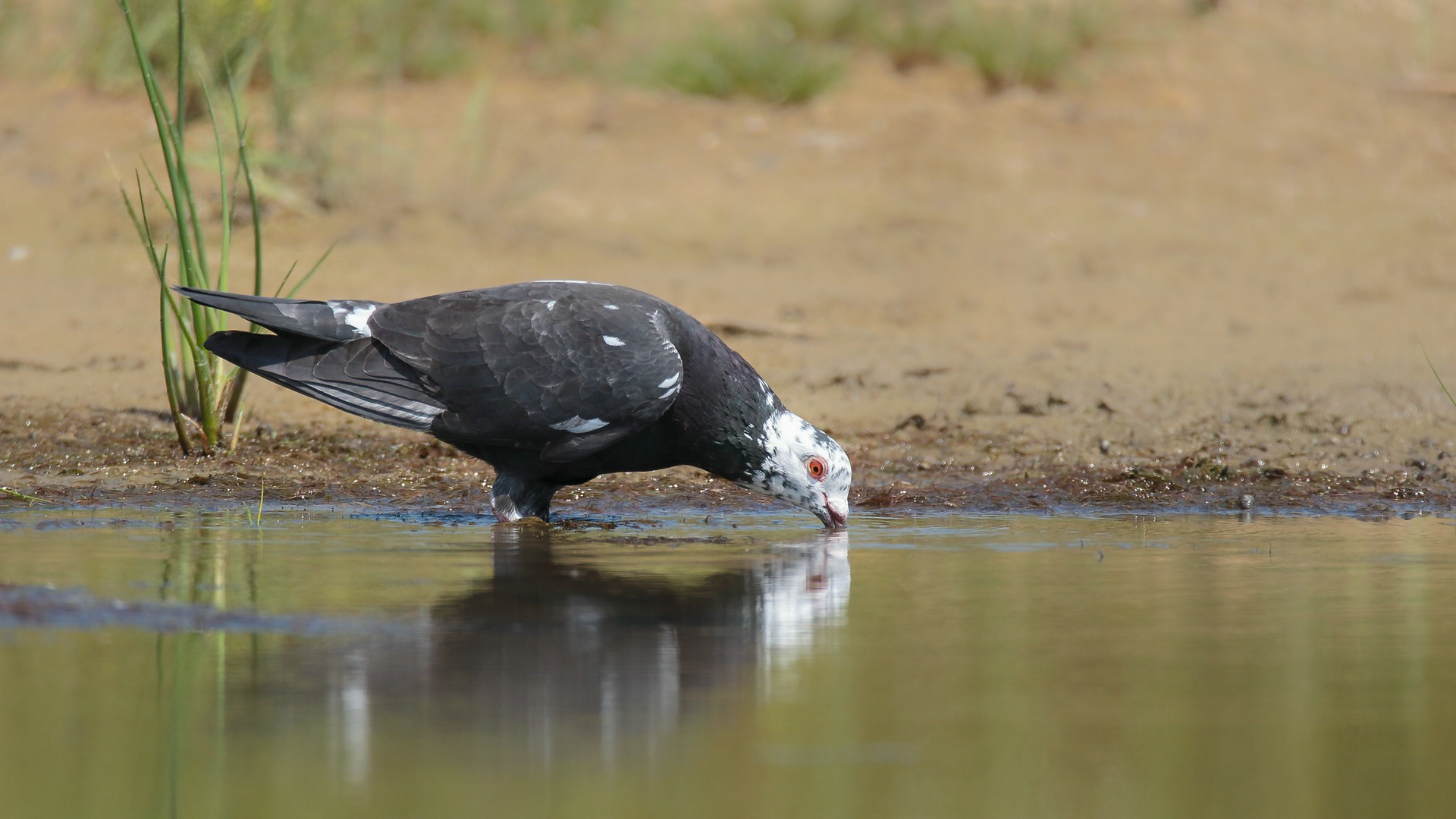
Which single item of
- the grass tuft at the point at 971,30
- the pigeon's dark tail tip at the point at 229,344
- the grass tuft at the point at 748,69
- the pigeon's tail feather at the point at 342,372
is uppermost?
the grass tuft at the point at 971,30

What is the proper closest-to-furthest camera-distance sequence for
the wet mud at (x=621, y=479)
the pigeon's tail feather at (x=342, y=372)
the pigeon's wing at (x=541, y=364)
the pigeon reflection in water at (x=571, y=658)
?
1. the pigeon reflection in water at (x=571, y=658)
2. the pigeon's wing at (x=541, y=364)
3. the pigeon's tail feather at (x=342, y=372)
4. the wet mud at (x=621, y=479)

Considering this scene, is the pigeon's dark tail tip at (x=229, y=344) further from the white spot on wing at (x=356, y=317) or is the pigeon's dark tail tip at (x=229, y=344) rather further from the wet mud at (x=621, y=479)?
the wet mud at (x=621, y=479)

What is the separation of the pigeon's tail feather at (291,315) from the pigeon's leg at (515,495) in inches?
27.3

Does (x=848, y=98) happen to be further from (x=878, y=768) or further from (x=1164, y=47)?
(x=878, y=768)

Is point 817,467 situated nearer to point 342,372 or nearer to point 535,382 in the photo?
point 535,382

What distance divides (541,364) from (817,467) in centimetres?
100

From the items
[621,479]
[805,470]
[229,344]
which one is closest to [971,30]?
[621,479]

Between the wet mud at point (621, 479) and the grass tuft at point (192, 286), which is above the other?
the grass tuft at point (192, 286)

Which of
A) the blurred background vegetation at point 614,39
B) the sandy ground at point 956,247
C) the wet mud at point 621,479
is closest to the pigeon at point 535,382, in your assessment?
the wet mud at point 621,479

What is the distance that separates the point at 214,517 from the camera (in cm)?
588

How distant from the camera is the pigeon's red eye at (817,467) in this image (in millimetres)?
5949

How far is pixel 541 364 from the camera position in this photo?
5895mm

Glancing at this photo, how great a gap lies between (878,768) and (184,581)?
223cm

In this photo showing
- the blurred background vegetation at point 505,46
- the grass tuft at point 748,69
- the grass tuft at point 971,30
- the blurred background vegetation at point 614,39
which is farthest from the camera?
the grass tuft at point 971,30
